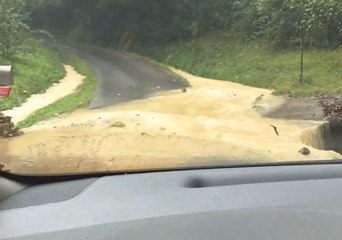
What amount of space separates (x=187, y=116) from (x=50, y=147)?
0.77 m

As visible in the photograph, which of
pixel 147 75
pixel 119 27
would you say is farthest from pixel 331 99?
pixel 119 27

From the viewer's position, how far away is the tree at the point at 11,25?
2.44 metres

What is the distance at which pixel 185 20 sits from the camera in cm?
316

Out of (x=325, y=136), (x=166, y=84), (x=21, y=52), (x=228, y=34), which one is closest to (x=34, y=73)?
(x=21, y=52)

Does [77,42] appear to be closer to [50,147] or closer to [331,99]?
[50,147]

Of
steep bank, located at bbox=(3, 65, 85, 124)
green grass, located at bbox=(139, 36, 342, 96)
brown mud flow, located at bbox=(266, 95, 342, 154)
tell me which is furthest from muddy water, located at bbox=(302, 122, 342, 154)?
steep bank, located at bbox=(3, 65, 85, 124)

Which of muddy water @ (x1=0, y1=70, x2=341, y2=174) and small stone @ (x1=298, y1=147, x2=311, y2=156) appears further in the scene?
small stone @ (x1=298, y1=147, x2=311, y2=156)

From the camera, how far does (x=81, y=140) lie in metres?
2.33

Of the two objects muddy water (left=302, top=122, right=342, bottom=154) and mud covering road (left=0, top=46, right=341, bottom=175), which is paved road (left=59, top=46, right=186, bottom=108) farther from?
muddy water (left=302, top=122, right=342, bottom=154)

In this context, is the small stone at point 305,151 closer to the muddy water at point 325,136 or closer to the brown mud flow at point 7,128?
the muddy water at point 325,136

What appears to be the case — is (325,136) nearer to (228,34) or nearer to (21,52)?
(228,34)

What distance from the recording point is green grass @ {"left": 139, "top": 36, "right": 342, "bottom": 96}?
11.7 feet

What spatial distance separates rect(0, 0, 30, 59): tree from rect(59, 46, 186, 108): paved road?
0.35 m

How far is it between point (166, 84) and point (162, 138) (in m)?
1.19
